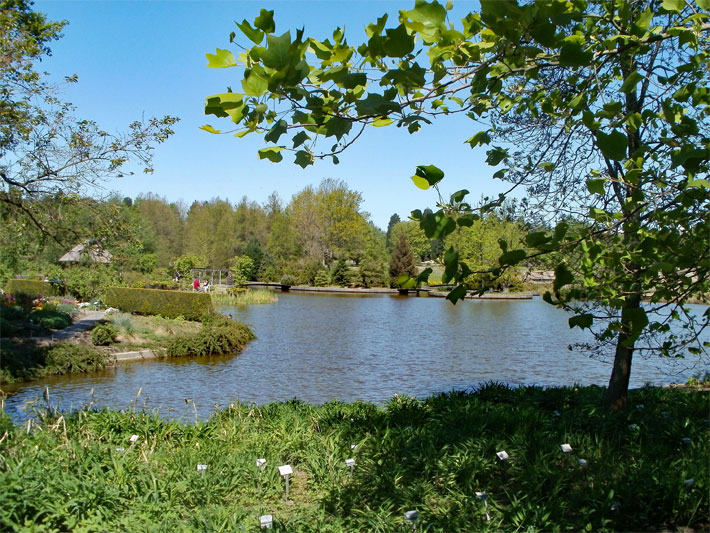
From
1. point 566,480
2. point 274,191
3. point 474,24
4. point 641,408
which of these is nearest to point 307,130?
point 474,24

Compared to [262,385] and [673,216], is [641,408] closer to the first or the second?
[673,216]

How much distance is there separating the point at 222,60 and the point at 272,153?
0.37 metres

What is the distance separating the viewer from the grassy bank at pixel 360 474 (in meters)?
2.84

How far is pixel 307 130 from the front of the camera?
2.16m

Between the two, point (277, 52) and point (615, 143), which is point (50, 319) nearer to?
point (277, 52)

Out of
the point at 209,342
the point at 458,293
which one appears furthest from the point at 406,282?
the point at 209,342

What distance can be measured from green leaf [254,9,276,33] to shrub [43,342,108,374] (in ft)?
35.9

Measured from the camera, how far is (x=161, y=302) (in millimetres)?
18656

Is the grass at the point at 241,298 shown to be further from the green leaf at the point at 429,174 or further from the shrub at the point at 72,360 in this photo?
the green leaf at the point at 429,174

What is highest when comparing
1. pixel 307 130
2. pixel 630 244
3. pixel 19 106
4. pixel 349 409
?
pixel 19 106

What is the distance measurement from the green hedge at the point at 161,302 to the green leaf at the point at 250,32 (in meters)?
16.7

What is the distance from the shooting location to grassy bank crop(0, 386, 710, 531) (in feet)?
9.33

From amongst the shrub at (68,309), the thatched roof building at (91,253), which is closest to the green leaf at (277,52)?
the thatched roof building at (91,253)

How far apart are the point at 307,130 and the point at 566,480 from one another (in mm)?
2598
